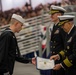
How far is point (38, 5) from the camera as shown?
39.6ft

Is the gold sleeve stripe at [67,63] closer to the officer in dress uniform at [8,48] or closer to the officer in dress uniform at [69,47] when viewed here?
the officer in dress uniform at [69,47]

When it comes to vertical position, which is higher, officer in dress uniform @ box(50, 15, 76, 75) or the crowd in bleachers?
officer in dress uniform @ box(50, 15, 76, 75)

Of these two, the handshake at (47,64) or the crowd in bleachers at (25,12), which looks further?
the crowd in bleachers at (25,12)

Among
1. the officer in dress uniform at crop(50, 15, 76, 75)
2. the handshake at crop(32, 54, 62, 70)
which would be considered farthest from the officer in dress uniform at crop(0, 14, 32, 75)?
the officer in dress uniform at crop(50, 15, 76, 75)

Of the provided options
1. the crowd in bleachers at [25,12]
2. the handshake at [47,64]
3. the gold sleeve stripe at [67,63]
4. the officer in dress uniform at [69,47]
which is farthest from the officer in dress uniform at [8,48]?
the crowd in bleachers at [25,12]

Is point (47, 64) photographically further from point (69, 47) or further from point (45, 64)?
point (69, 47)

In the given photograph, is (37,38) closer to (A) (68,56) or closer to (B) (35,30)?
(B) (35,30)

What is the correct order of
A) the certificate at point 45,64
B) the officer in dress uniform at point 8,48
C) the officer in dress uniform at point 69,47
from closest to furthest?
the officer in dress uniform at point 69,47, the officer in dress uniform at point 8,48, the certificate at point 45,64

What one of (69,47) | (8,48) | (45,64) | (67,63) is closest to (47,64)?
(45,64)

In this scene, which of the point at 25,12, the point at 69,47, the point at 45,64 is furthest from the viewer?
the point at 25,12

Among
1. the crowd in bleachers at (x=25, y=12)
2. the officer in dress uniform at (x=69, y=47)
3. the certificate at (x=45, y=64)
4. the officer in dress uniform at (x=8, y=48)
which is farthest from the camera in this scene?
the crowd in bleachers at (x=25, y=12)

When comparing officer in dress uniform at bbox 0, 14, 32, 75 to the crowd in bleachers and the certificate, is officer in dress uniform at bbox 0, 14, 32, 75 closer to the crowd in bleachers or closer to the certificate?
the certificate

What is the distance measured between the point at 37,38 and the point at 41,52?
8.26ft

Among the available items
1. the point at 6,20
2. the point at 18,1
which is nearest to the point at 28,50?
the point at 6,20
